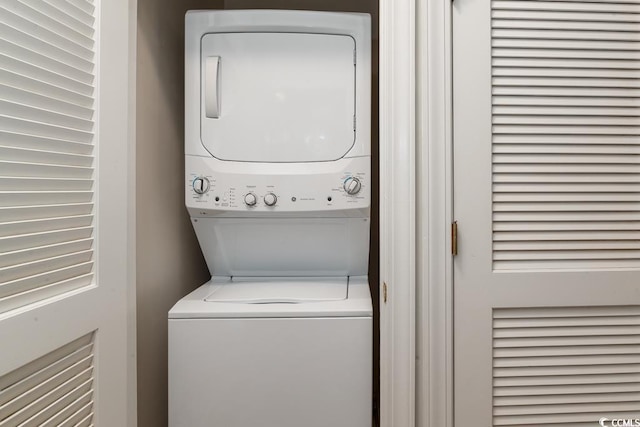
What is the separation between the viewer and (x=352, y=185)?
1.26 meters

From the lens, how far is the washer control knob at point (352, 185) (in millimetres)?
1260

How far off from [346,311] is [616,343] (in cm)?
77

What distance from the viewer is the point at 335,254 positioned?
141cm

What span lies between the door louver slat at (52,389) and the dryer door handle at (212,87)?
0.82 m

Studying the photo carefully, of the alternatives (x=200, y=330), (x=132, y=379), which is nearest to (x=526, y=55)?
(x=200, y=330)

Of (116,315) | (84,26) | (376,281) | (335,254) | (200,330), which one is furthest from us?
(376,281)

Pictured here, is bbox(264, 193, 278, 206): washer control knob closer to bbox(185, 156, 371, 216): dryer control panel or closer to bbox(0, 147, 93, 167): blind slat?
bbox(185, 156, 371, 216): dryer control panel

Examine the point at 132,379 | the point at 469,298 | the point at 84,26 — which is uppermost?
the point at 84,26

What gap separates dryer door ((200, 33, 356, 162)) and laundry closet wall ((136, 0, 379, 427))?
184mm

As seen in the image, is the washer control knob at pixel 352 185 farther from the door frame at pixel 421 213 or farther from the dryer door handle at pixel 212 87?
the dryer door handle at pixel 212 87

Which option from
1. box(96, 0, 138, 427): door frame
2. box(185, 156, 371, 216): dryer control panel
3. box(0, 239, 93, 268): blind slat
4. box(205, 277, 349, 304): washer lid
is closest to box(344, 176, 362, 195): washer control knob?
box(185, 156, 371, 216): dryer control panel

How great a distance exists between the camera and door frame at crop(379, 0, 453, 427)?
0.93 meters

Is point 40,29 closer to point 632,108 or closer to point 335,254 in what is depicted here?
point 335,254

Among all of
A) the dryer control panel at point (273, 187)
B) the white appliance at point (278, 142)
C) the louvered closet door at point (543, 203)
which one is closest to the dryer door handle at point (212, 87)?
the white appliance at point (278, 142)
